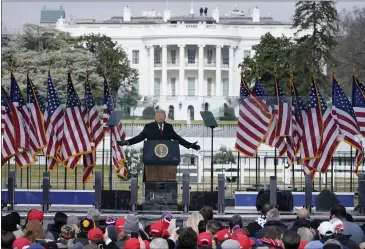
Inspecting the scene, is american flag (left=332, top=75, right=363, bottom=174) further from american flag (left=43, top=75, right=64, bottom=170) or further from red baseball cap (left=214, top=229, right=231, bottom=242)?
red baseball cap (left=214, top=229, right=231, bottom=242)

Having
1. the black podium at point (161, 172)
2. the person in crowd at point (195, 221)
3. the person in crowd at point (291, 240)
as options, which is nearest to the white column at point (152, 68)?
the black podium at point (161, 172)

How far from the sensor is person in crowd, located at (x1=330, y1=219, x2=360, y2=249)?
723 inches

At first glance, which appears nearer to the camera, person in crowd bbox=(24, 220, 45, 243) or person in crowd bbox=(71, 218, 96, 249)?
person in crowd bbox=(24, 220, 45, 243)

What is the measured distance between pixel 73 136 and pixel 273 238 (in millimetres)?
14081

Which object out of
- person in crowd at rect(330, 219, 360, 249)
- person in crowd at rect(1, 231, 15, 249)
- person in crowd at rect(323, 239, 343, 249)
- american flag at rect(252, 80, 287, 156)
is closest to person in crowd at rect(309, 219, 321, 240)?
person in crowd at rect(330, 219, 360, 249)

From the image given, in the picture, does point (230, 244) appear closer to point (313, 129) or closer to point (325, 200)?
point (325, 200)

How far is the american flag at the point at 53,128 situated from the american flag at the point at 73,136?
0.23 m

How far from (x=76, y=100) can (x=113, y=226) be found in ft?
42.9

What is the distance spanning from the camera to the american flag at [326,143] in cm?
3092

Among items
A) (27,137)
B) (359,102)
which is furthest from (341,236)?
(27,137)

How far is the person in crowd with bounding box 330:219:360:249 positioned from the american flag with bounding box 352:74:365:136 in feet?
39.1

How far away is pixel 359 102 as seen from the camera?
1223 inches

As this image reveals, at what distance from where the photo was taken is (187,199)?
2797cm

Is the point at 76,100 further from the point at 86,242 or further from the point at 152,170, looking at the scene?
the point at 86,242
